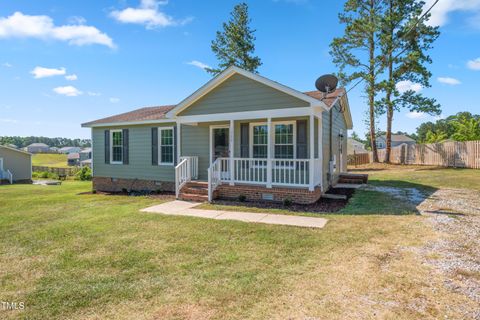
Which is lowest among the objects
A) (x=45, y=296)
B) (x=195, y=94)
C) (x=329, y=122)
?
(x=45, y=296)

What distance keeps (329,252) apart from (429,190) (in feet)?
28.7

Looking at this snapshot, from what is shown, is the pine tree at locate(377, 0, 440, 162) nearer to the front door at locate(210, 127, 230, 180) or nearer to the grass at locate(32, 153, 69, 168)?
the front door at locate(210, 127, 230, 180)

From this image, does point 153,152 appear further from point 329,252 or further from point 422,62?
point 422,62

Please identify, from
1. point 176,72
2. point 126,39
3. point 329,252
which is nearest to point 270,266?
point 329,252

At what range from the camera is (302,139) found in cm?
934

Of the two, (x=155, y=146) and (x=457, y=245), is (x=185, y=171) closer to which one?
(x=155, y=146)

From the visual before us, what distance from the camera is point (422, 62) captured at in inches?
816

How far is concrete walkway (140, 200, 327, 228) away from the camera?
20.2 ft

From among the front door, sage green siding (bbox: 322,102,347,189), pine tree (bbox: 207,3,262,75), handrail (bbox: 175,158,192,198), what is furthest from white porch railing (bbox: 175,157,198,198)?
pine tree (bbox: 207,3,262,75)

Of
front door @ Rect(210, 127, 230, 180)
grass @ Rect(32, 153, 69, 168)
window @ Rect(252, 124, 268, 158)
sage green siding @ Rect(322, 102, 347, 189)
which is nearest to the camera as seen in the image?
sage green siding @ Rect(322, 102, 347, 189)

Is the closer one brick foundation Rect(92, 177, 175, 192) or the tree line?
brick foundation Rect(92, 177, 175, 192)

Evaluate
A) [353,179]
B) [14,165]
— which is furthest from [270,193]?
[14,165]

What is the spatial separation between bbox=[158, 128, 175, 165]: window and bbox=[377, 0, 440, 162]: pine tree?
56.9 ft

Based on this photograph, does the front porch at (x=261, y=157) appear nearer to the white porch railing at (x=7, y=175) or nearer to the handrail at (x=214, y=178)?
the handrail at (x=214, y=178)
